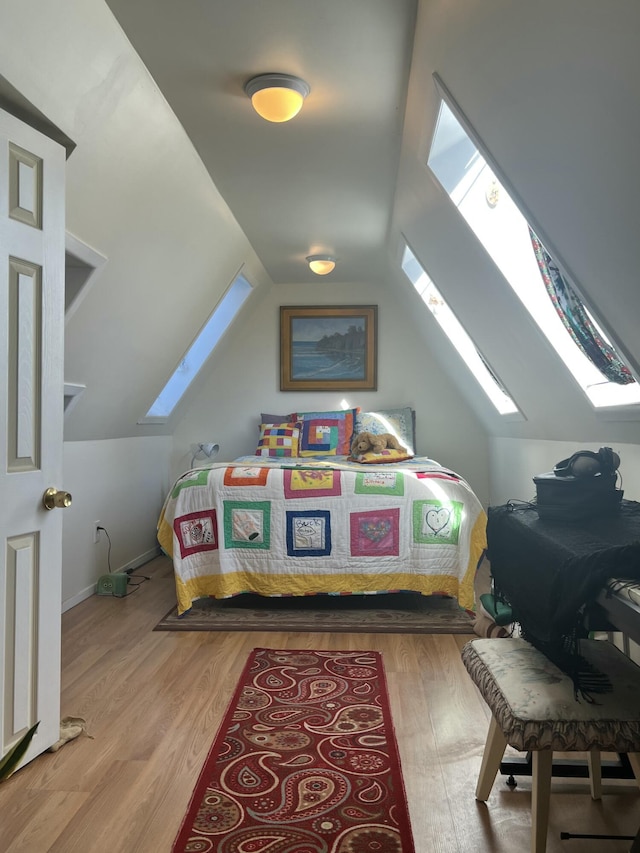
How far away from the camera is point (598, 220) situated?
171cm

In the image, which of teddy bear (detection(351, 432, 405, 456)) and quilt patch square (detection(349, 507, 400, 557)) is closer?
quilt patch square (detection(349, 507, 400, 557))

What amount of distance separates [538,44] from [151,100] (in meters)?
1.57

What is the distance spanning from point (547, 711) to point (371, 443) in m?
3.35

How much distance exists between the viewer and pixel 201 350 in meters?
5.36

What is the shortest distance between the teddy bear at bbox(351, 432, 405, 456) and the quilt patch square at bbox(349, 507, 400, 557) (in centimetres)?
126

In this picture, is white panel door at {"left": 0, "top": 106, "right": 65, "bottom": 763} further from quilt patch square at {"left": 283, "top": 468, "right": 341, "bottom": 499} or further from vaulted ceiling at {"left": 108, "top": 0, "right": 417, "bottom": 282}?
quilt patch square at {"left": 283, "top": 468, "right": 341, "bottom": 499}

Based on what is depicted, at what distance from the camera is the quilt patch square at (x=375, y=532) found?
350 centimetres

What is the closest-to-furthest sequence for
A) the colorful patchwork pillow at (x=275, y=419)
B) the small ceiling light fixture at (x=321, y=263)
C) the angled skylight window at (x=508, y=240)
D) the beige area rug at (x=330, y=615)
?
the angled skylight window at (x=508, y=240), the beige area rug at (x=330, y=615), the small ceiling light fixture at (x=321, y=263), the colorful patchwork pillow at (x=275, y=419)

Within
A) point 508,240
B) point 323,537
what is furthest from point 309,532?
point 508,240

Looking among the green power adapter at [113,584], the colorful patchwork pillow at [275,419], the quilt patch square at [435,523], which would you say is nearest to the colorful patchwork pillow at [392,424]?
the colorful patchwork pillow at [275,419]

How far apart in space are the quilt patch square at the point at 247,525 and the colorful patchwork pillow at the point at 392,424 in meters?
1.89

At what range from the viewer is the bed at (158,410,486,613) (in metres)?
3.49

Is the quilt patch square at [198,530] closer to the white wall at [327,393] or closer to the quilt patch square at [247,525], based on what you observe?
the quilt patch square at [247,525]

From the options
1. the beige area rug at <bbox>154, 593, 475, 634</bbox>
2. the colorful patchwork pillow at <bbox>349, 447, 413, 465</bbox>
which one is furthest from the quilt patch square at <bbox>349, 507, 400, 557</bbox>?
the colorful patchwork pillow at <bbox>349, 447, 413, 465</bbox>
